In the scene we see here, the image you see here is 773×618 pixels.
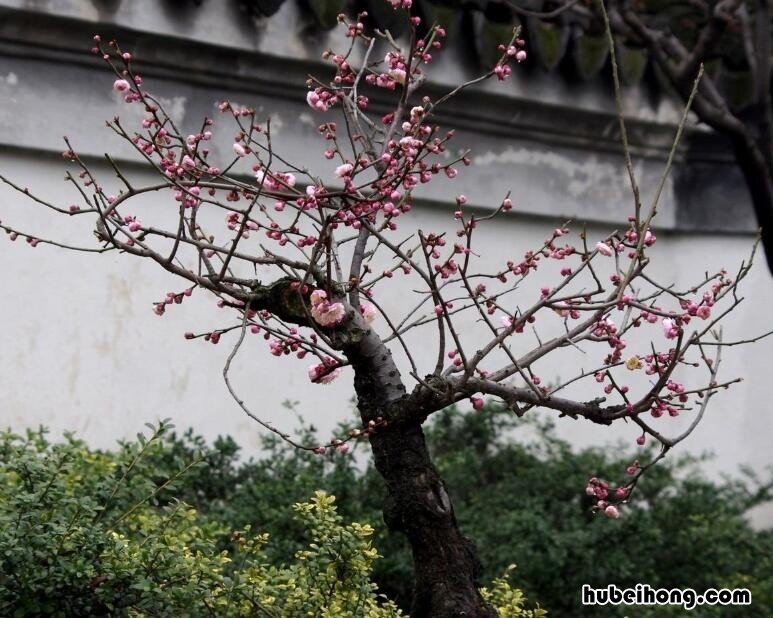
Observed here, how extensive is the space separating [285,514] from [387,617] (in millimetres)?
1652

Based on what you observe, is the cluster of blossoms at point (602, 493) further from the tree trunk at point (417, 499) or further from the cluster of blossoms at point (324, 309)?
the cluster of blossoms at point (324, 309)

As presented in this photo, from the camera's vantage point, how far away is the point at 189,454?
601 centimetres

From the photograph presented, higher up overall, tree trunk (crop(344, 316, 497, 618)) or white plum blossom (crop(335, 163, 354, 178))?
white plum blossom (crop(335, 163, 354, 178))

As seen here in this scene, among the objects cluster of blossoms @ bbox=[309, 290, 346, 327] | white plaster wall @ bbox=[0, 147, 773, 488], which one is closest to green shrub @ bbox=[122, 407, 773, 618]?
white plaster wall @ bbox=[0, 147, 773, 488]

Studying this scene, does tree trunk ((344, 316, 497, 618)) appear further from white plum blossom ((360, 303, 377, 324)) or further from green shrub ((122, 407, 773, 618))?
green shrub ((122, 407, 773, 618))

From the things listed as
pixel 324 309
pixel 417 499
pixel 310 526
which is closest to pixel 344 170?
pixel 324 309

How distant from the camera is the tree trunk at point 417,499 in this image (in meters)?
3.68

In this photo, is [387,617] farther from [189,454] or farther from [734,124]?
[734,124]

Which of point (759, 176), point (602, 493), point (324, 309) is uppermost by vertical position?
point (759, 176)

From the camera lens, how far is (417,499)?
3.67 meters

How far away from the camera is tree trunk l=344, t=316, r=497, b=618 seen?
368 centimetres

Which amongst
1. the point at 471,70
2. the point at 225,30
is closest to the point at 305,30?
the point at 225,30

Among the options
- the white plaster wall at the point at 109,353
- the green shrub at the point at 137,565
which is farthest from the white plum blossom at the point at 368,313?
the white plaster wall at the point at 109,353

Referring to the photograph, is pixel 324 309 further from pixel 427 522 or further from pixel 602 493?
pixel 602 493
